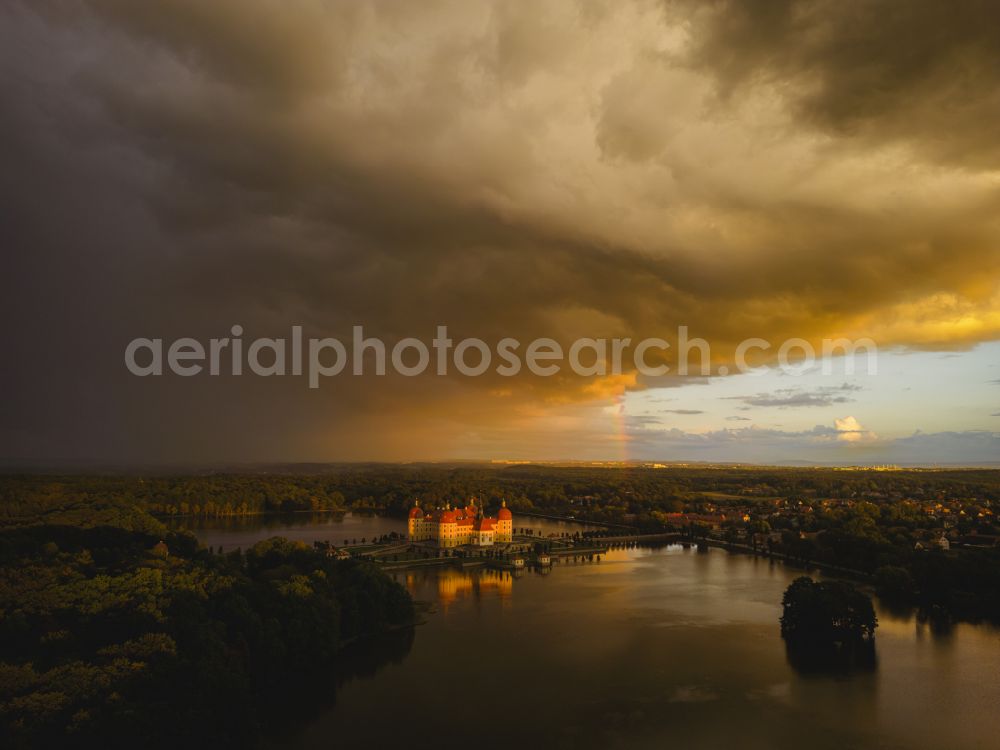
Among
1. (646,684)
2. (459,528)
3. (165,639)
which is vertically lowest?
(646,684)

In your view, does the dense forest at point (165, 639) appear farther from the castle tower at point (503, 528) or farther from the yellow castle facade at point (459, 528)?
the castle tower at point (503, 528)

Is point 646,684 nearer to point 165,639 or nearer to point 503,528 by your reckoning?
point 165,639

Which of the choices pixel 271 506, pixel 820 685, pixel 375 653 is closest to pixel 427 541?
pixel 375 653

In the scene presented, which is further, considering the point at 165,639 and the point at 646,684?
the point at 646,684

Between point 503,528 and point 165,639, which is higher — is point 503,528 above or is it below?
below

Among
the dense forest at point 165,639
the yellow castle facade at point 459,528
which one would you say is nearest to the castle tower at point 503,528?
the yellow castle facade at point 459,528

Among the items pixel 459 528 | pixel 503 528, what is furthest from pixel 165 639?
pixel 503 528
